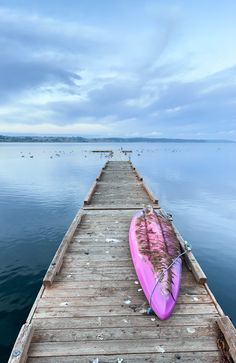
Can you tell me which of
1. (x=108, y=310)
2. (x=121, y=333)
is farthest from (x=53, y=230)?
(x=121, y=333)

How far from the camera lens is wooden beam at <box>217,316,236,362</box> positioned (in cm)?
424

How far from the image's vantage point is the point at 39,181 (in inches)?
1272

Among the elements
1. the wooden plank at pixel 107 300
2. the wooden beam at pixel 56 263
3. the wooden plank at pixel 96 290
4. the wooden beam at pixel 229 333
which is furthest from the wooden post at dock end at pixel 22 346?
the wooden beam at pixel 229 333

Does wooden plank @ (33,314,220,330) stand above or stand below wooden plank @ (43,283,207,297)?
above

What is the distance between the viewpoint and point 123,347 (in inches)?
178

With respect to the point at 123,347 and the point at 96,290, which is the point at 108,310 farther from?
the point at 123,347

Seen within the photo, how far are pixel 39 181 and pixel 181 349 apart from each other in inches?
1177

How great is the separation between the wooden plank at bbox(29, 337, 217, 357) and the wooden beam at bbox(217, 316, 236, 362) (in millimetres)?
264

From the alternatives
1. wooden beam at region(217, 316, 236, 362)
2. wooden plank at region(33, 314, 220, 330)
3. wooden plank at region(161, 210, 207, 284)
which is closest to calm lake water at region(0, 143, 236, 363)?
wooden plank at region(33, 314, 220, 330)

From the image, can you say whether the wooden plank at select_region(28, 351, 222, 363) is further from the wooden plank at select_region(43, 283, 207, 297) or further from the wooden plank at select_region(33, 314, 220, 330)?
the wooden plank at select_region(43, 283, 207, 297)

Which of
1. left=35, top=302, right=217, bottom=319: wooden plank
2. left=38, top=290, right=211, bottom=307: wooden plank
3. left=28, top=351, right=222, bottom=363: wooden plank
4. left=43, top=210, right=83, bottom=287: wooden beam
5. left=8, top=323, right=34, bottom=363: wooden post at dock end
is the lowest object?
left=38, top=290, right=211, bottom=307: wooden plank

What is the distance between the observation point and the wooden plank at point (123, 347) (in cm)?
443

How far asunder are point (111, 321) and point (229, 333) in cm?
209

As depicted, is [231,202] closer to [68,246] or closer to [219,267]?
[219,267]
